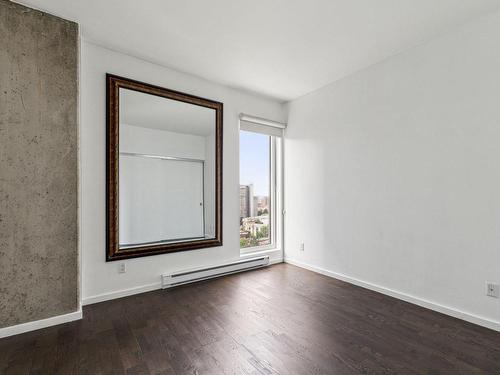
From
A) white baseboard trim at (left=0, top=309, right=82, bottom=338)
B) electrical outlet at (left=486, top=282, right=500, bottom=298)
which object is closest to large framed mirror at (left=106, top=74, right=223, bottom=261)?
white baseboard trim at (left=0, top=309, right=82, bottom=338)

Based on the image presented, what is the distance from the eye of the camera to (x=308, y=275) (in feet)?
12.4

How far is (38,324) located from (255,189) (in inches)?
120

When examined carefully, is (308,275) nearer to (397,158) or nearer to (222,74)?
(397,158)

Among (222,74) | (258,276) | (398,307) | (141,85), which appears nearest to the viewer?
(398,307)

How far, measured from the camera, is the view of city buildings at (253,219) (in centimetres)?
412

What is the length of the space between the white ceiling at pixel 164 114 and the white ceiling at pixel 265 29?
46cm

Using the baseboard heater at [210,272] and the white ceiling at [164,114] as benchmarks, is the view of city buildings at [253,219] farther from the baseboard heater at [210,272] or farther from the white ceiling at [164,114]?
the white ceiling at [164,114]

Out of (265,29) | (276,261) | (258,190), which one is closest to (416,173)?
(265,29)

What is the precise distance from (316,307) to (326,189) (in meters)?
1.70

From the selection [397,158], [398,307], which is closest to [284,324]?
[398,307]

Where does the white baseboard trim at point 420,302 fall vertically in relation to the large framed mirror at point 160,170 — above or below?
below

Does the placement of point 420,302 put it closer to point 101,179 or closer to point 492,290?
point 492,290

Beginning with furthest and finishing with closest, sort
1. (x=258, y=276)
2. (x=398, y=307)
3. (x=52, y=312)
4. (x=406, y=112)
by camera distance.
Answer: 1. (x=258, y=276)
2. (x=406, y=112)
3. (x=398, y=307)
4. (x=52, y=312)

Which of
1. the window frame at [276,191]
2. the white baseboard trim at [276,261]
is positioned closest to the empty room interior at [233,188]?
the white baseboard trim at [276,261]
